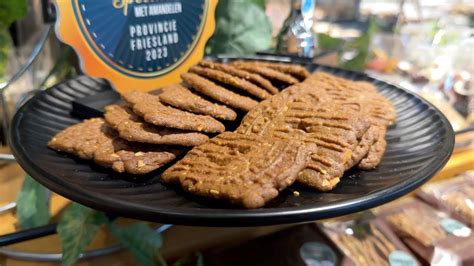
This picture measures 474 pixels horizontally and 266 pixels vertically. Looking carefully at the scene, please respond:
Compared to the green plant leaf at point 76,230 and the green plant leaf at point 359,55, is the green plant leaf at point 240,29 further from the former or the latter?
the green plant leaf at point 76,230

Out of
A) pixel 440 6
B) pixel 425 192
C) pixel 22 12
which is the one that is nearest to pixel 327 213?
pixel 425 192

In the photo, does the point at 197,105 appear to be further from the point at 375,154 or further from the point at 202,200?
the point at 375,154

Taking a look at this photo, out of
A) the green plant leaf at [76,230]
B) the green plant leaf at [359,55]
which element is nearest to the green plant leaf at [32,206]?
the green plant leaf at [76,230]

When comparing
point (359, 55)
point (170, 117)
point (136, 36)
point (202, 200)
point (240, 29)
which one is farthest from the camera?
point (359, 55)

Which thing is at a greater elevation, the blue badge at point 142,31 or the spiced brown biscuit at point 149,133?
the blue badge at point 142,31

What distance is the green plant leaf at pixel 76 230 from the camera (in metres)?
0.78

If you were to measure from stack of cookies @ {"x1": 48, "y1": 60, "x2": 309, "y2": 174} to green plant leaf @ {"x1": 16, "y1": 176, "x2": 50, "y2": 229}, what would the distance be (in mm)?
239

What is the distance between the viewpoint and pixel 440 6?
338cm

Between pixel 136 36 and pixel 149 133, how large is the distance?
36 cm

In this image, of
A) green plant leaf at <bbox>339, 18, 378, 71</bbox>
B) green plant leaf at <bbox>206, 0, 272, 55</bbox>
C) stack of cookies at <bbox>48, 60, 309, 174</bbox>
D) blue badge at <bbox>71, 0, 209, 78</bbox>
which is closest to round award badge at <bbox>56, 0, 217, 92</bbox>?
blue badge at <bbox>71, 0, 209, 78</bbox>

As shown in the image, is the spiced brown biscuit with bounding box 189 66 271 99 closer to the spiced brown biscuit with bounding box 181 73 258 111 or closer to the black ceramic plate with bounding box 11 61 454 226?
the spiced brown biscuit with bounding box 181 73 258 111

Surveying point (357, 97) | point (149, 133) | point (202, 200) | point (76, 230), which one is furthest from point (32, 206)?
point (357, 97)

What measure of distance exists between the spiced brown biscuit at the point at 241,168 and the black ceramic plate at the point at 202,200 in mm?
23

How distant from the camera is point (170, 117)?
28.7 inches
